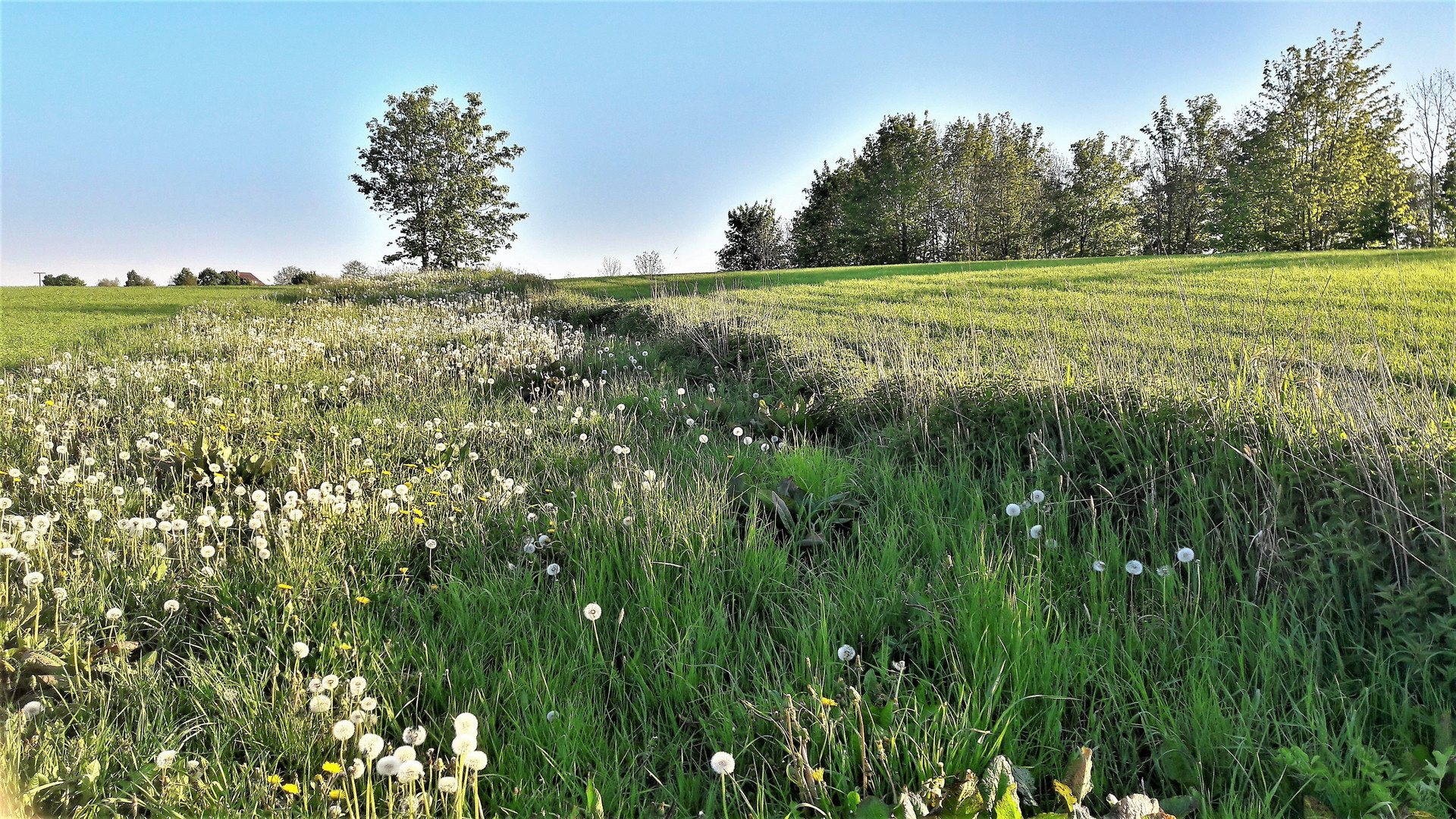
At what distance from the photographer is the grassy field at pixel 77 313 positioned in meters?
10.4

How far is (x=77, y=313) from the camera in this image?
15.7 m

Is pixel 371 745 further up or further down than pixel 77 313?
further down

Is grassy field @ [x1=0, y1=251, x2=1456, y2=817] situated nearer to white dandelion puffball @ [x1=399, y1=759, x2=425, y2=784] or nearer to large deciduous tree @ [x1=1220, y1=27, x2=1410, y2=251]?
white dandelion puffball @ [x1=399, y1=759, x2=425, y2=784]

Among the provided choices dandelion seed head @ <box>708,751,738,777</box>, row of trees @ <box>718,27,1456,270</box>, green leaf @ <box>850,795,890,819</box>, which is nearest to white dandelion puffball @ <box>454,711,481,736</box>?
dandelion seed head @ <box>708,751,738,777</box>

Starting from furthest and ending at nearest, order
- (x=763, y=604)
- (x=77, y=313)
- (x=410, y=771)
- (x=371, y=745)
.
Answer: (x=77, y=313) < (x=763, y=604) < (x=371, y=745) < (x=410, y=771)

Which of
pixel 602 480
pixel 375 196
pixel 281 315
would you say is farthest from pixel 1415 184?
pixel 375 196

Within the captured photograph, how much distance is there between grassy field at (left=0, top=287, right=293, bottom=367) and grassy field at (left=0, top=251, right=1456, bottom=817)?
6.58m

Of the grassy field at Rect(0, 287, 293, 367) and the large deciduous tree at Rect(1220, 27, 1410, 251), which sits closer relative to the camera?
the grassy field at Rect(0, 287, 293, 367)

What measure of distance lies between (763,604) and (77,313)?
68.0ft

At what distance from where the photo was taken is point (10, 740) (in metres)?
1.86

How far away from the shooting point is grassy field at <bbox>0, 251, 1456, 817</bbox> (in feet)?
6.28

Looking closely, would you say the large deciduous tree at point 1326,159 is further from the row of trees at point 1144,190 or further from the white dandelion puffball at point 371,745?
the white dandelion puffball at point 371,745

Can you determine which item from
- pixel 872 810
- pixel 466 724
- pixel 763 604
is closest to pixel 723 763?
pixel 872 810

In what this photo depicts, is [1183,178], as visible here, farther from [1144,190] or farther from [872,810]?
[872,810]
